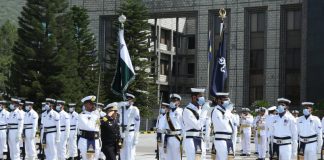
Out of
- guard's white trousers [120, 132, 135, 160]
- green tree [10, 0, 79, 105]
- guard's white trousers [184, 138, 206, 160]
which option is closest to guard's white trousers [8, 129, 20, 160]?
guard's white trousers [120, 132, 135, 160]

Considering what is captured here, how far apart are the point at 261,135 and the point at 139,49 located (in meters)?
29.4

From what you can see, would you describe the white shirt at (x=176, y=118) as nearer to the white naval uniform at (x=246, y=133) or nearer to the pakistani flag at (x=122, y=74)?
the pakistani flag at (x=122, y=74)

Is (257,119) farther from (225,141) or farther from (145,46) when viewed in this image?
(145,46)

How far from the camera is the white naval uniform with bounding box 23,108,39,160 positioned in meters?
20.4

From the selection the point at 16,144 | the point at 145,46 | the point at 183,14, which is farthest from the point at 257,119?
the point at 183,14

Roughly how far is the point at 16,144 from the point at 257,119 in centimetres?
923

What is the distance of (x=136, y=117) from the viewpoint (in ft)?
59.4

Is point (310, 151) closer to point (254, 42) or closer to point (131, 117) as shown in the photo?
point (131, 117)

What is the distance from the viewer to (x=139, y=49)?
5228 cm

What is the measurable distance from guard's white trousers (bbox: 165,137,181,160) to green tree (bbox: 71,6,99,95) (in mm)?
35426

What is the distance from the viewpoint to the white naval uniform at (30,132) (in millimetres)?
20438

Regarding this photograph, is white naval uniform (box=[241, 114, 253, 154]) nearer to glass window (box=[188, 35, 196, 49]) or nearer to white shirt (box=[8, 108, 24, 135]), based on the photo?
white shirt (box=[8, 108, 24, 135])

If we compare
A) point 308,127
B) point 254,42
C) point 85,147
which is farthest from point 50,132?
point 254,42

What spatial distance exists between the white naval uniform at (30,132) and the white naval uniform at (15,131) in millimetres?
368
